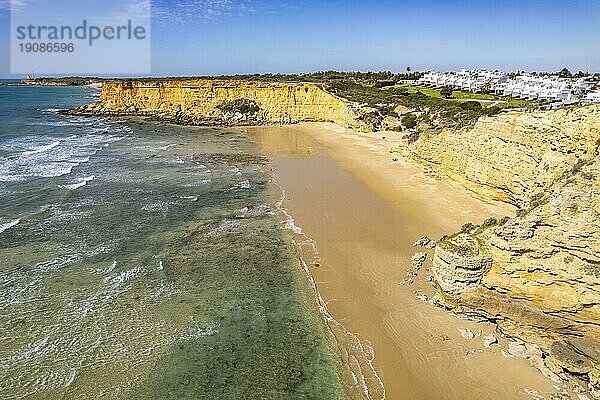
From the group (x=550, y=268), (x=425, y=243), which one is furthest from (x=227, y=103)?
Answer: (x=550, y=268)

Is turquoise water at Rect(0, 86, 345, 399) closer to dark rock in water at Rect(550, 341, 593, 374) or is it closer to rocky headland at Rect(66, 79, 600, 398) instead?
rocky headland at Rect(66, 79, 600, 398)

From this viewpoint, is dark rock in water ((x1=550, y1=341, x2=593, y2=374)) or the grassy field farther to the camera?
the grassy field

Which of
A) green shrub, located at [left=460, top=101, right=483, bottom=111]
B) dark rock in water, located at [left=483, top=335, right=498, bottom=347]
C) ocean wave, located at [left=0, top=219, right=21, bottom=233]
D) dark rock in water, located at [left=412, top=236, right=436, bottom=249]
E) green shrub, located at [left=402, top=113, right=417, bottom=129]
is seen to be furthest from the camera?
green shrub, located at [left=402, top=113, right=417, bottom=129]

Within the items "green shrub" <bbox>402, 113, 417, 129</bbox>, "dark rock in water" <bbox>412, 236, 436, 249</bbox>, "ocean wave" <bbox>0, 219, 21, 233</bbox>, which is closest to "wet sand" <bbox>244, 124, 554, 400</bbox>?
"dark rock in water" <bbox>412, 236, 436, 249</bbox>

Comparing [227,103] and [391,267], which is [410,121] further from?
[391,267]

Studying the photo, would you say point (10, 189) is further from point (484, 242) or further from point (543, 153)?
point (543, 153)

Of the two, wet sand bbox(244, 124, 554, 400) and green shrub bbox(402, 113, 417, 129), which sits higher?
green shrub bbox(402, 113, 417, 129)

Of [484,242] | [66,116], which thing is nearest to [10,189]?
[484,242]
